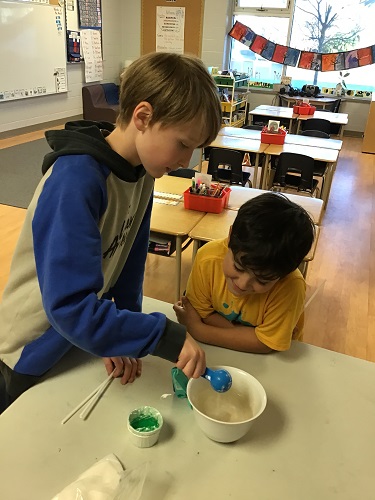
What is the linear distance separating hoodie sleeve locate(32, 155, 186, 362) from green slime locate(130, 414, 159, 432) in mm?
169

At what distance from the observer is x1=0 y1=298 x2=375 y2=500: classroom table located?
0.71 metres

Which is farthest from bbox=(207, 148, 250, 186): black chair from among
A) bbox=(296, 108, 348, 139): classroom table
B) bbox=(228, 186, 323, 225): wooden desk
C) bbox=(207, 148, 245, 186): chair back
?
bbox=(296, 108, 348, 139): classroom table

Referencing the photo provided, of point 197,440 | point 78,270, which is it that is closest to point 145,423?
point 197,440

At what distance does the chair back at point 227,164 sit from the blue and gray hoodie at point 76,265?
281cm

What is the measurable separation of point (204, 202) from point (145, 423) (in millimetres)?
1656

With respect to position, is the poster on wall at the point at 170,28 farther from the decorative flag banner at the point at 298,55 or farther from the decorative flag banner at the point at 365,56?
the decorative flag banner at the point at 365,56

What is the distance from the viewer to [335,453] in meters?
0.80

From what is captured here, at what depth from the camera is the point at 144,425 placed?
820 mm

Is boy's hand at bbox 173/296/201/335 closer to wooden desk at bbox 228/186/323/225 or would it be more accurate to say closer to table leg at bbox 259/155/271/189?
wooden desk at bbox 228/186/323/225

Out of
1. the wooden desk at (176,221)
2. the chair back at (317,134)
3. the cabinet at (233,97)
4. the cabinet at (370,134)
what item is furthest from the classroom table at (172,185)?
the cabinet at (370,134)

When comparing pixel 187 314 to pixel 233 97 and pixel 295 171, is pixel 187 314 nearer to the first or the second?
pixel 295 171

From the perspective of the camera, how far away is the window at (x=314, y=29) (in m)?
7.24

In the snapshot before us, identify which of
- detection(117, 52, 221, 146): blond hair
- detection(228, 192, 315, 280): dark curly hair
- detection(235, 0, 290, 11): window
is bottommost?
detection(228, 192, 315, 280): dark curly hair

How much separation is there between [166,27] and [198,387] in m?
8.21
